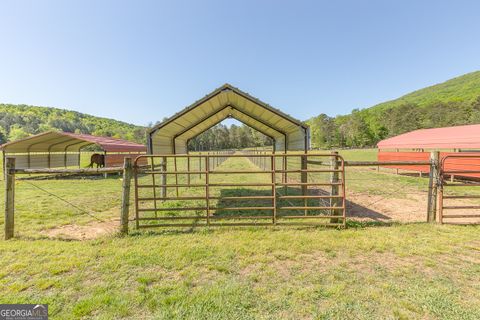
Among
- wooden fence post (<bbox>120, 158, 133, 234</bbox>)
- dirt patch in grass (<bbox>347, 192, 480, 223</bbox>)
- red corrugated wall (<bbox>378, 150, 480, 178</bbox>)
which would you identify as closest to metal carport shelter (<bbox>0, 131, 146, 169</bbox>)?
wooden fence post (<bbox>120, 158, 133, 234</bbox>)

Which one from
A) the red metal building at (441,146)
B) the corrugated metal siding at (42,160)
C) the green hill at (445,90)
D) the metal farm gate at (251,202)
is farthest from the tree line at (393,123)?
the corrugated metal siding at (42,160)

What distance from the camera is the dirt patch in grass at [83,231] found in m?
4.80

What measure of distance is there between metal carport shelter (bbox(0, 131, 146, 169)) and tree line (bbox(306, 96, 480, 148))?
80.4 metres

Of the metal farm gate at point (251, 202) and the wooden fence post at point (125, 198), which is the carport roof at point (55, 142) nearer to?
A: the metal farm gate at point (251, 202)

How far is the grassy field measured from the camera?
2.49 metres

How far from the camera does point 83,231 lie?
5105 mm

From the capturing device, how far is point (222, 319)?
2320mm

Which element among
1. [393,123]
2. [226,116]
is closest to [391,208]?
[226,116]

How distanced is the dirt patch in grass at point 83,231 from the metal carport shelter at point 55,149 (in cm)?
854

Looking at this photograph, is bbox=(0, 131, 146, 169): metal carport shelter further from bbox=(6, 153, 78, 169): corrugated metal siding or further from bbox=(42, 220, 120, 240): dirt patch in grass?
bbox=(42, 220, 120, 240): dirt patch in grass

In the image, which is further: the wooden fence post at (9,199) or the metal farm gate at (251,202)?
the metal farm gate at (251,202)

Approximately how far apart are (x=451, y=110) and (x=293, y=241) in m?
98.9

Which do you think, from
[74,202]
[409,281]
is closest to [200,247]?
[409,281]

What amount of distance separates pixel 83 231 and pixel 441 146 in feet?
57.3
